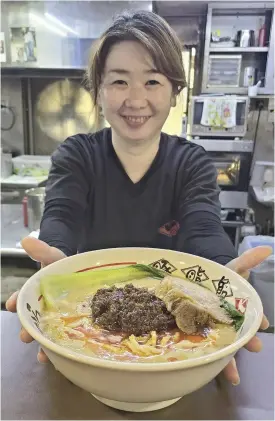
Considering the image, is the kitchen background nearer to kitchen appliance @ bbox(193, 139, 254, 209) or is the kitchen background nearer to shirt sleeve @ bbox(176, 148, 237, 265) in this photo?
kitchen appliance @ bbox(193, 139, 254, 209)

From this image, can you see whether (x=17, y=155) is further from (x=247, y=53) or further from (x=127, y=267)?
(x=127, y=267)

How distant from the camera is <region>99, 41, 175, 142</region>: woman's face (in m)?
0.99

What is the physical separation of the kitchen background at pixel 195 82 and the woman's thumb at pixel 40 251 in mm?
1891

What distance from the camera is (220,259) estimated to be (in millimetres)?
836

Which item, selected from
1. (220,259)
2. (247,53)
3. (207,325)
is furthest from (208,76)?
(207,325)

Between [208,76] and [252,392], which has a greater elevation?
[208,76]

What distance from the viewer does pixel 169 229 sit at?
1.20 m

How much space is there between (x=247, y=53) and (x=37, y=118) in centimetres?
179

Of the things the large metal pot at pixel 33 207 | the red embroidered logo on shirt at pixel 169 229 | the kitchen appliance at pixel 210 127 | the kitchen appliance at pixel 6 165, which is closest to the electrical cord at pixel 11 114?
the kitchen appliance at pixel 6 165

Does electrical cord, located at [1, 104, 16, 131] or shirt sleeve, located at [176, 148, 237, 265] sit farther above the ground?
electrical cord, located at [1, 104, 16, 131]

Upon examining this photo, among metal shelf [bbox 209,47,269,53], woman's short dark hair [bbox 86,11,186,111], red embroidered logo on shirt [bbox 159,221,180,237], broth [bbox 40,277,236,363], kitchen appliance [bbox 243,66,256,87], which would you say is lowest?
red embroidered logo on shirt [bbox 159,221,180,237]

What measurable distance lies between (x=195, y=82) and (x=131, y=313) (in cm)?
279

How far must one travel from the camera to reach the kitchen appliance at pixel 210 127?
8.75 ft

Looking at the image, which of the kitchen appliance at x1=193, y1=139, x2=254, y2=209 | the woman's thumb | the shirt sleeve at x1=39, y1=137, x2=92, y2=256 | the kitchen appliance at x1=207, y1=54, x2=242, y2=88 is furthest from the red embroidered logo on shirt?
the kitchen appliance at x1=207, y1=54, x2=242, y2=88
